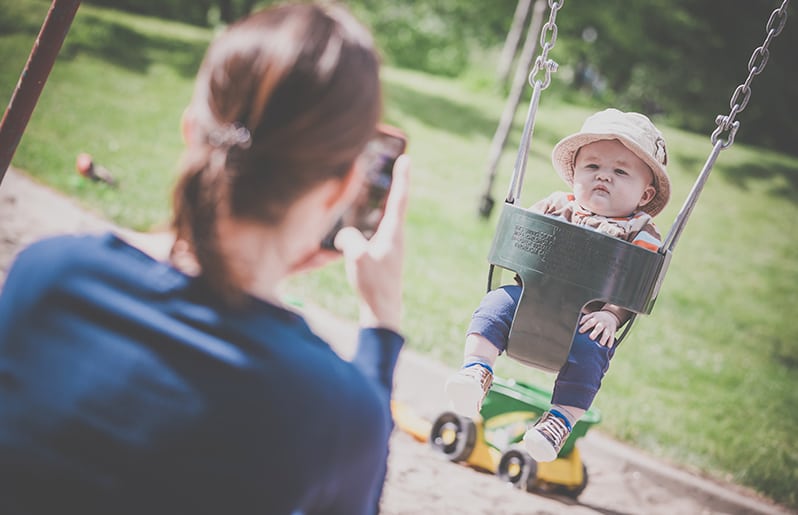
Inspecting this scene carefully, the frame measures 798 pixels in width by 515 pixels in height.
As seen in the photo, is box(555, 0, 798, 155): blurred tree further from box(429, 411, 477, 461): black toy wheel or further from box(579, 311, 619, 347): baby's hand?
box(579, 311, 619, 347): baby's hand

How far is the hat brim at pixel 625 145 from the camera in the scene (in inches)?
101

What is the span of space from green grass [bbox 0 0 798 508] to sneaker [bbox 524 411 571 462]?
2710mm

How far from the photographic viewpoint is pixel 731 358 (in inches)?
281

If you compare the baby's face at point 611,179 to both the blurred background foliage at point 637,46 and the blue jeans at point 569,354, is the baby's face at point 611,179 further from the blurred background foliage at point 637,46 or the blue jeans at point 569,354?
the blurred background foliage at point 637,46

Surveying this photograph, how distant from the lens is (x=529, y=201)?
32.5ft

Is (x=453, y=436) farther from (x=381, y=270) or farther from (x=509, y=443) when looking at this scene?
(x=381, y=270)

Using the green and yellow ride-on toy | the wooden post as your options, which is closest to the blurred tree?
the wooden post

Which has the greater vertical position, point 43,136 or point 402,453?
point 43,136

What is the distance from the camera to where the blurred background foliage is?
1847cm

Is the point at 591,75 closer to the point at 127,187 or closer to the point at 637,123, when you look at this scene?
the point at 127,187

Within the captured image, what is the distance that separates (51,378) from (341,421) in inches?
15.9

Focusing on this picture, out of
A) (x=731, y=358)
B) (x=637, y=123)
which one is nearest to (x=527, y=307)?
(x=637, y=123)

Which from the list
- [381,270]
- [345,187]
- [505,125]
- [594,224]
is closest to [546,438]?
[594,224]

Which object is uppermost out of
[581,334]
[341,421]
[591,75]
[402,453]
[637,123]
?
[591,75]
